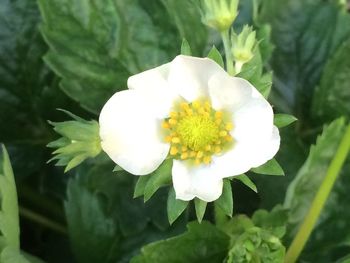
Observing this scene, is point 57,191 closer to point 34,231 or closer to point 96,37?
point 34,231

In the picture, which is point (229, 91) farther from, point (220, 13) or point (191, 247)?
point (191, 247)

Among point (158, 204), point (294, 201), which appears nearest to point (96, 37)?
point (158, 204)

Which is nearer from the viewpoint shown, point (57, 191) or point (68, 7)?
point (68, 7)

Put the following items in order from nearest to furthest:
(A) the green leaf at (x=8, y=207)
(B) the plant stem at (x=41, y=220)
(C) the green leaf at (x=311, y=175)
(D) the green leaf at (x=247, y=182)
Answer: (D) the green leaf at (x=247, y=182)
(A) the green leaf at (x=8, y=207)
(C) the green leaf at (x=311, y=175)
(B) the plant stem at (x=41, y=220)

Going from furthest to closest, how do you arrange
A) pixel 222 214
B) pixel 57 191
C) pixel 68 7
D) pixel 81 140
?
pixel 57 191 < pixel 68 7 < pixel 222 214 < pixel 81 140

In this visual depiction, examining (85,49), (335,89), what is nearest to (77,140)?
(85,49)

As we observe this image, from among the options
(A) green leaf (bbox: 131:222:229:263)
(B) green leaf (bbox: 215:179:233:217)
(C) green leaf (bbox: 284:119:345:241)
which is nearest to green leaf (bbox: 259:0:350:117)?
(C) green leaf (bbox: 284:119:345:241)

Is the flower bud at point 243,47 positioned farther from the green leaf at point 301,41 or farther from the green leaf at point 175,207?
the green leaf at point 301,41

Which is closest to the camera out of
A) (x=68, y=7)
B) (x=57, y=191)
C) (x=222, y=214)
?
(x=222, y=214)

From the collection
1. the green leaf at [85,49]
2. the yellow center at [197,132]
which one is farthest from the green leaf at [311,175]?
the green leaf at [85,49]
